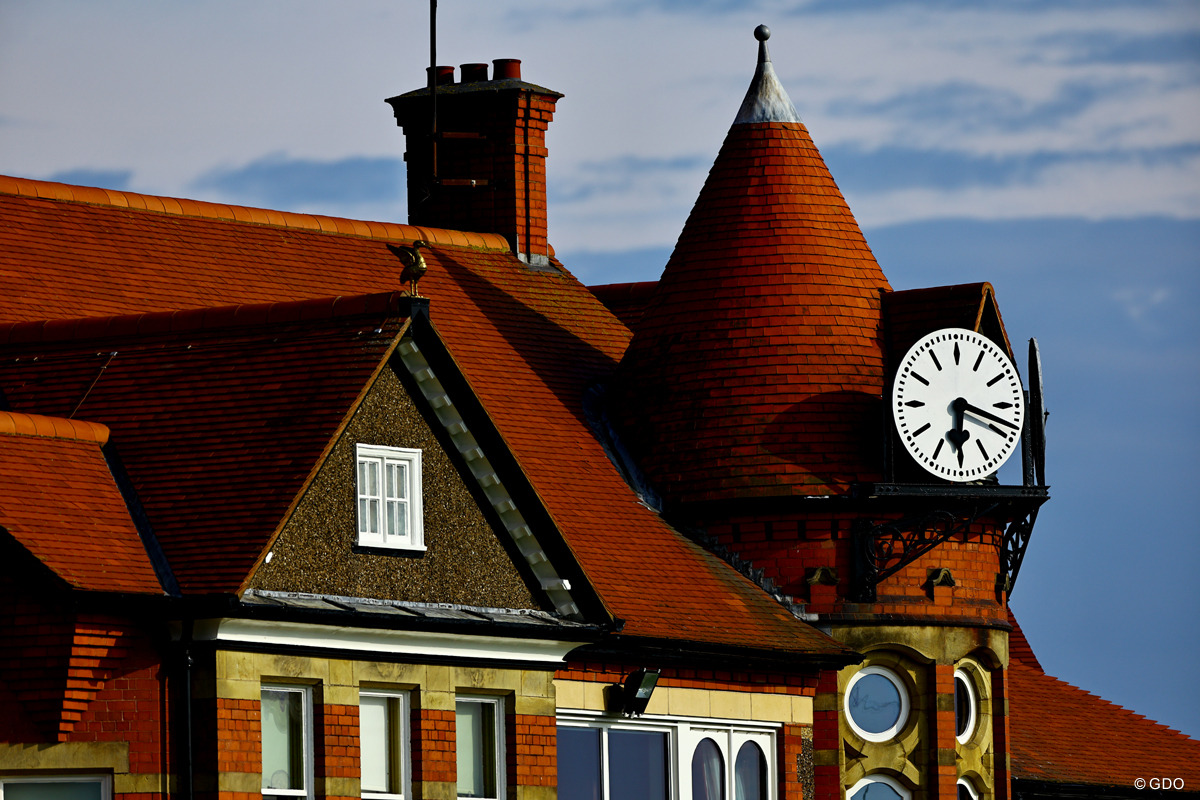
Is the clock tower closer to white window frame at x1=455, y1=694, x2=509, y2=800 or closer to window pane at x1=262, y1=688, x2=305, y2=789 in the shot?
white window frame at x1=455, y1=694, x2=509, y2=800

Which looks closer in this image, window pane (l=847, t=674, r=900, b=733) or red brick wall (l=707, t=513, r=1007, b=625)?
red brick wall (l=707, t=513, r=1007, b=625)

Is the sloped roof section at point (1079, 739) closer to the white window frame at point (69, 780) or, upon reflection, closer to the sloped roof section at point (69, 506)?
the sloped roof section at point (69, 506)

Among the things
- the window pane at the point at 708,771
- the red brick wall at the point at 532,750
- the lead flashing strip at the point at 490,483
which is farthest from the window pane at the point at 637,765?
the lead flashing strip at the point at 490,483

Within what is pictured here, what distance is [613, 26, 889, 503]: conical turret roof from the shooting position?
34.3 m

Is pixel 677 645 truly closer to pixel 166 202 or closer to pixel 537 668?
pixel 537 668

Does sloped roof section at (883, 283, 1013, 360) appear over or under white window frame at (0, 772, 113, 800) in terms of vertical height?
over

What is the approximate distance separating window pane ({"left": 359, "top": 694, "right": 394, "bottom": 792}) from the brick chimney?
1323 centimetres

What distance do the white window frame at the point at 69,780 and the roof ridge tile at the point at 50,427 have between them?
326 cm

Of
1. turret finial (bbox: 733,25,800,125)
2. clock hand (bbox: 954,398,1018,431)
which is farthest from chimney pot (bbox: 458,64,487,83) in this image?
clock hand (bbox: 954,398,1018,431)

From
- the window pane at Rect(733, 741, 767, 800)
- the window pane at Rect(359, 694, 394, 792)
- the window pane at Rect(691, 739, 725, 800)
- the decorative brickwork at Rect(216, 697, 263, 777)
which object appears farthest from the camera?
the window pane at Rect(733, 741, 767, 800)

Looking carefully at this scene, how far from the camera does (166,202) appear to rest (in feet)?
115

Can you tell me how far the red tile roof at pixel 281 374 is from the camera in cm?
2680

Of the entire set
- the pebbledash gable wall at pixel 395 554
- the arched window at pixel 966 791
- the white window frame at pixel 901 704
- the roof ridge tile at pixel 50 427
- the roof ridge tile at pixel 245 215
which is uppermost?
the roof ridge tile at pixel 245 215

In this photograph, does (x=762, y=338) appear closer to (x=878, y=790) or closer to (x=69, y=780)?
(x=878, y=790)
